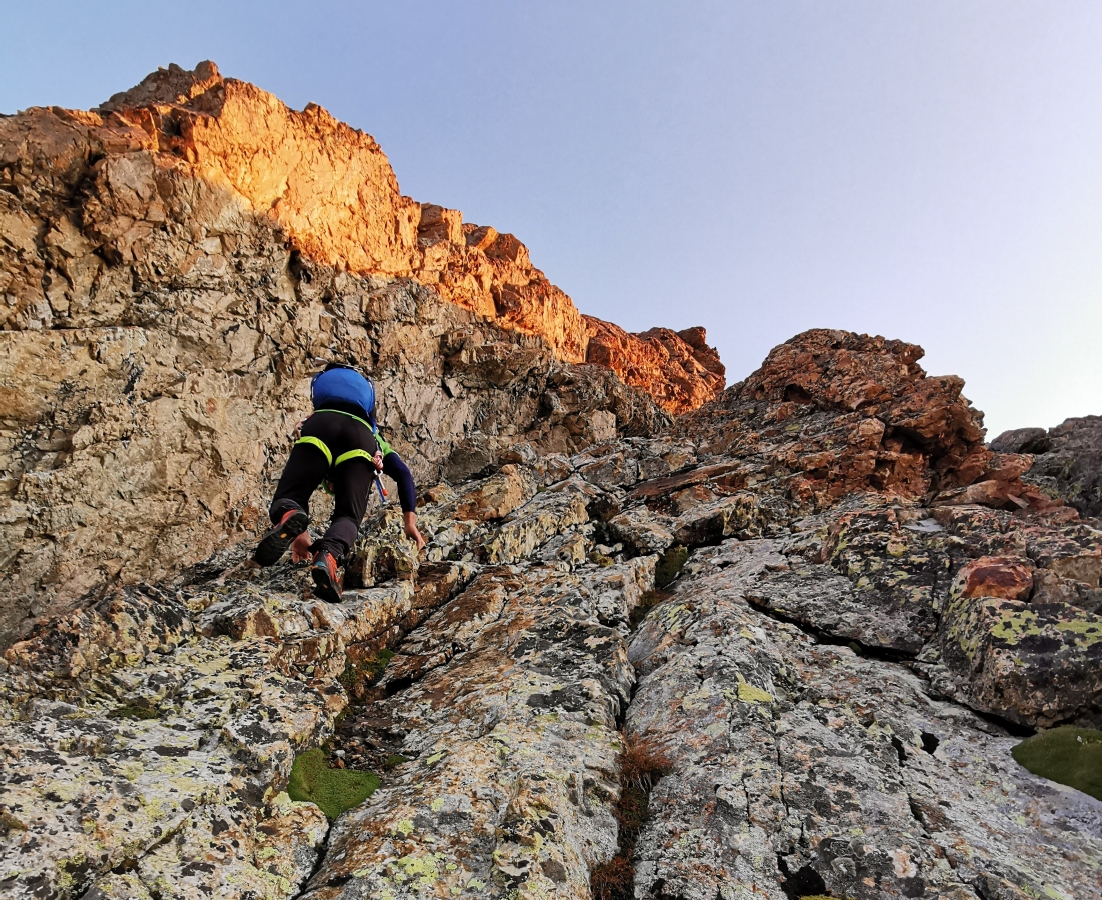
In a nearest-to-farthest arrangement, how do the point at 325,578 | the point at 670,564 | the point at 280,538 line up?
the point at 325,578, the point at 280,538, the point at 670,564

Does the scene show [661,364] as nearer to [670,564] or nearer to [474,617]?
[670,564]

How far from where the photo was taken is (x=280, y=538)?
8.28 m

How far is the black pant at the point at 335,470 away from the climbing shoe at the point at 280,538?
27cm

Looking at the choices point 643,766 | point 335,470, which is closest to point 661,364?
point 335,470

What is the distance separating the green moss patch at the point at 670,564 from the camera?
16094 mm

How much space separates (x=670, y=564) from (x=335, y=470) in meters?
10.7

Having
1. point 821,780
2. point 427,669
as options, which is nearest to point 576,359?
point 427,669

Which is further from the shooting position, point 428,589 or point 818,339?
point 818,339

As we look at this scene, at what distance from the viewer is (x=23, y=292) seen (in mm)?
22000

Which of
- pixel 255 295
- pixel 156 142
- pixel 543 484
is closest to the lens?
pixel 543 484

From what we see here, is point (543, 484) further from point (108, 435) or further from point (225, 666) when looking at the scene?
point (108, 435)

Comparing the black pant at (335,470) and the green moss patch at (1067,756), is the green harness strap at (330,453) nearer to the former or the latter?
the black pant at (335,470)

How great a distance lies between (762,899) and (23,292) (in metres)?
30.0

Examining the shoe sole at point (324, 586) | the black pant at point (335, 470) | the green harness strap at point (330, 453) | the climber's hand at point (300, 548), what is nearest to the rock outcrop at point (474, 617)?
the shoe sole at point (324, 586)
